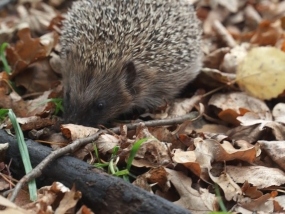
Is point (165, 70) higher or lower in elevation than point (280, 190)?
higher

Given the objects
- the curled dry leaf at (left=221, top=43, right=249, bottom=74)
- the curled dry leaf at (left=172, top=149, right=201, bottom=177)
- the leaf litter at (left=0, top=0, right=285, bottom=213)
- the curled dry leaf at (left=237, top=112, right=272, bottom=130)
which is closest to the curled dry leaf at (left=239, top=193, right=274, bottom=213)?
the leaf litter at (left=0, top=0, right=285, bottom=213)

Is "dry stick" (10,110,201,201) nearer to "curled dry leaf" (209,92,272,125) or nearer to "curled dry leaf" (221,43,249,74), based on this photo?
"curled dry leaf" (209,92,272,125)

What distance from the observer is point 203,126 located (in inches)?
174

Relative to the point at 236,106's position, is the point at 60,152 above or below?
above

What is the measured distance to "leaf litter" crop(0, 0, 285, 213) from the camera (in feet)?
11.1

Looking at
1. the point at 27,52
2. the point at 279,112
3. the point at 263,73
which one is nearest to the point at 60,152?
the point at 27,52

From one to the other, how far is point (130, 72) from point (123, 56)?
0.16m

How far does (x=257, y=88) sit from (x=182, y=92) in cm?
72

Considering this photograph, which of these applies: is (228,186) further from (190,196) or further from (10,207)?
(10,207)

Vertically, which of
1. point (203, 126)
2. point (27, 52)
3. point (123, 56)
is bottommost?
point (203, 126)

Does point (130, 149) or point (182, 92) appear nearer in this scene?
point (130, 149)

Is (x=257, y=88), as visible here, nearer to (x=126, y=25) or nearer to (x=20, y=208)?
(x=126, y=25)

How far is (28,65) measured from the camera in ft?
15.9

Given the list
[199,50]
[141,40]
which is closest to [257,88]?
[199,50]
